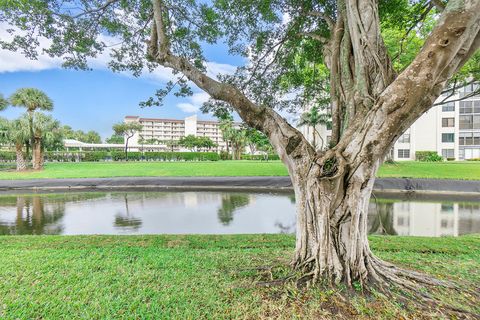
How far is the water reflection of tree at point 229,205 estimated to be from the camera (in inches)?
251

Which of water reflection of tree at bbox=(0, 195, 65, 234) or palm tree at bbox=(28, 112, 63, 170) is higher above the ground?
palm tree at bbox=(28, 112, 63, 170)

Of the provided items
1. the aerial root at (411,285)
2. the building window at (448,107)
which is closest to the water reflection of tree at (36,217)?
the aerial root at (411,285)

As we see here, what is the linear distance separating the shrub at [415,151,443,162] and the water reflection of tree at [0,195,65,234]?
32.3 metres

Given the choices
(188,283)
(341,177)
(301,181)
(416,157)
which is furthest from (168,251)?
(416,157)

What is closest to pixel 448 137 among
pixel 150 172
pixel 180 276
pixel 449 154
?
pixel 449 154

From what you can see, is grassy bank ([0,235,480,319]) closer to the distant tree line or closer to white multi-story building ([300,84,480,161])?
the distant tree line

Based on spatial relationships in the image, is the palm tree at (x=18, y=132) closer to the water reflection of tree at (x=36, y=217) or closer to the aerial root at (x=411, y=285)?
the water reflection of tree at (x=36, y=217)

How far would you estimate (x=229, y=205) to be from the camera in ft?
26.4

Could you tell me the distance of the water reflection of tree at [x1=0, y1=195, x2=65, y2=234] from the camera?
534 cm

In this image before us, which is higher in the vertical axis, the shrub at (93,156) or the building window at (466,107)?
the building window at (466,107)

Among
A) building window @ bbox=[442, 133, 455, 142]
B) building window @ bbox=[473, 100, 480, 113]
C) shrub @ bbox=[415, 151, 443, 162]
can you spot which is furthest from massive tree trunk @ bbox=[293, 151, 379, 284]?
building window @ bbox=[473, 100, 480, 113]

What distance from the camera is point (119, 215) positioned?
671 cm

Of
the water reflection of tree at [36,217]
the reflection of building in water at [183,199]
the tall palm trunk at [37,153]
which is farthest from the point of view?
the tall palm trunk at [37,153]

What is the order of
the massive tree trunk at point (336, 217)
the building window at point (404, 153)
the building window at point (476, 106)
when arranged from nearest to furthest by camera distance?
the massive tree trunk at point (336, 217) → the building window at point (476, 106) → the building window at point (404, 153)
